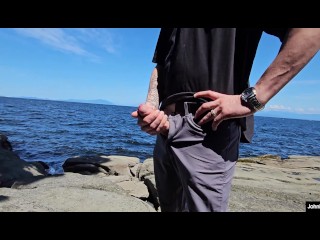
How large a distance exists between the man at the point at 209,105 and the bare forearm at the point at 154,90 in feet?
0.68

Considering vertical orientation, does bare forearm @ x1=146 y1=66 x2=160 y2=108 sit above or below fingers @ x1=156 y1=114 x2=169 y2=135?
above

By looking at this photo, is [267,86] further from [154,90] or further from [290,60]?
[154,90]

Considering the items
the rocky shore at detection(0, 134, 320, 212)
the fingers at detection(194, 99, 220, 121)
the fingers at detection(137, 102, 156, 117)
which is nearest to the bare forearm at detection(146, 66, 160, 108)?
the fingers at detection(137, 102, 156, 117)

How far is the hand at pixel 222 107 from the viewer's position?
4.96 feet

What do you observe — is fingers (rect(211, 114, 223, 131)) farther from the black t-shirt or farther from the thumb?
the thumb

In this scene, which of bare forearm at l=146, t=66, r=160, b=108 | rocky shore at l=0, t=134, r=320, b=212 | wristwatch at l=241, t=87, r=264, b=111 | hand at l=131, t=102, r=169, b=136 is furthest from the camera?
rocky shore at l=0, t=134, r=320, b=212

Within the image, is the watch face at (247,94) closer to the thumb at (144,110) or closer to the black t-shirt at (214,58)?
the black t-shirt at (214,58)

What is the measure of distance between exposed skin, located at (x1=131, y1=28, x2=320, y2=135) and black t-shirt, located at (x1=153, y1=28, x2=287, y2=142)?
116 millimetres

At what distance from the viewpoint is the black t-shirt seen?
159 centimetres

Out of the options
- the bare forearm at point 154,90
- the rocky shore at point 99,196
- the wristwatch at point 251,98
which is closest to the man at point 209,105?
the wristwatch at point 251,98

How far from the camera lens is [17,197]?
3.83m
